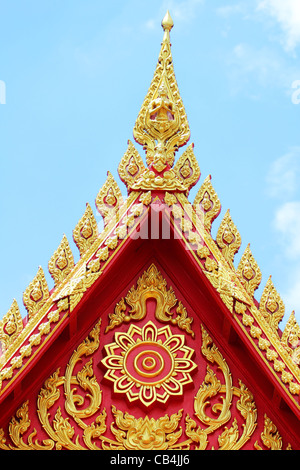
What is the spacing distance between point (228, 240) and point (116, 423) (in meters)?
2.22

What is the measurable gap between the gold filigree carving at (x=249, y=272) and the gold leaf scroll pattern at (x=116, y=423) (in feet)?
3.16

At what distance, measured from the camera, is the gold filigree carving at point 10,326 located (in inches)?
371

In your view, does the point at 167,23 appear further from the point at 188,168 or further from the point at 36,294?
the point at 36,294

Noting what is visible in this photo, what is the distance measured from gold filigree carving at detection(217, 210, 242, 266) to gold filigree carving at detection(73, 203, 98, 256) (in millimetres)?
1258

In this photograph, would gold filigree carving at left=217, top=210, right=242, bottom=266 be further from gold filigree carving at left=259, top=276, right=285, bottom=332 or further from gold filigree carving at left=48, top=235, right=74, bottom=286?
gold filigree carving at left=48, top=235, right=74, bottom=286

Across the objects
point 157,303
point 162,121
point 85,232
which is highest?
point 162,121

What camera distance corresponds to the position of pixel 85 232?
33.1ft

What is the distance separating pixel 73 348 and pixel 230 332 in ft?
4.91

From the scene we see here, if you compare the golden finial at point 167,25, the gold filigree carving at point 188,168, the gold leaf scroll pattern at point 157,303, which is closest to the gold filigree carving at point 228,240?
the gold filigree carving at point 188,168

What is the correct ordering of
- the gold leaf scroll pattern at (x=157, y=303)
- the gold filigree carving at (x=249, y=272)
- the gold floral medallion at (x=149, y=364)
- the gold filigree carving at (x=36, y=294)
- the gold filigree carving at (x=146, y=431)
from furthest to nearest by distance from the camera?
the gold filigree carving at (x=249, y=272), the gold leaf scroll pattern at (x=157, y=303), the gold filigree carving at (x=36, y=294), the gold floral medallion at (x=149, y=364), the gold filigree carving at (x=146, y=431)

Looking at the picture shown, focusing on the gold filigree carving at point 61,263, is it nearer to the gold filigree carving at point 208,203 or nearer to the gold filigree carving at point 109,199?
the gold filigree carving at point 109,199

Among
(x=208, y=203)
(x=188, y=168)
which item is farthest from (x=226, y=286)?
(x=188, y=168)
